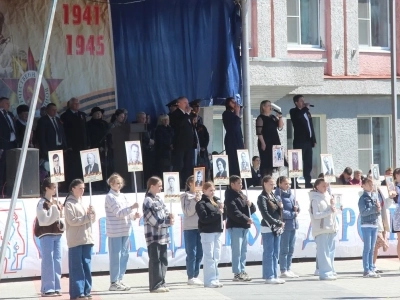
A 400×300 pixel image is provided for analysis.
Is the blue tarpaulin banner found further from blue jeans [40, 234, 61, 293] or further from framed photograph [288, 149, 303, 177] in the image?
blue jeans [40, 234, 61, 293]

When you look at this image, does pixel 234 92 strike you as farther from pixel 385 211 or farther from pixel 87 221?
pixel 87 221

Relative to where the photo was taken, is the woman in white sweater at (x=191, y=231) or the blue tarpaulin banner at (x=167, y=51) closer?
the woman in white sweater at (x=191, y=231)

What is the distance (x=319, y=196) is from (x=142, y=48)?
6.37 metres

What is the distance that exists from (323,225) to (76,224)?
4.26 m

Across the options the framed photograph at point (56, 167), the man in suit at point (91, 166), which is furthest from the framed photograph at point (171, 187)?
the framed photograph at point (56, 167)

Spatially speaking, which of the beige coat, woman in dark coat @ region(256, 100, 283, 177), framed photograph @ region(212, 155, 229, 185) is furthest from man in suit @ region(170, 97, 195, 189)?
the beige coat

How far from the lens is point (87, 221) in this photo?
13781mm

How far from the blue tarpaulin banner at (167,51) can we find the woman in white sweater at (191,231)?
5.22 meters

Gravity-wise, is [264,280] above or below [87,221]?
below

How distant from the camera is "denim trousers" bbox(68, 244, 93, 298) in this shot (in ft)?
45.1

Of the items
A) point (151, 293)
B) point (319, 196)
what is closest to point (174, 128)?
point (319, 196)

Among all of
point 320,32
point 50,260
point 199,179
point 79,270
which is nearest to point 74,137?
point 199,179

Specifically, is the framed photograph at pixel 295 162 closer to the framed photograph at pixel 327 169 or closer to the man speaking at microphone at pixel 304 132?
the framed photograph at pixel 327 169

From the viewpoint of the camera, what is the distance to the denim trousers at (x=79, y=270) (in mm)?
13734
